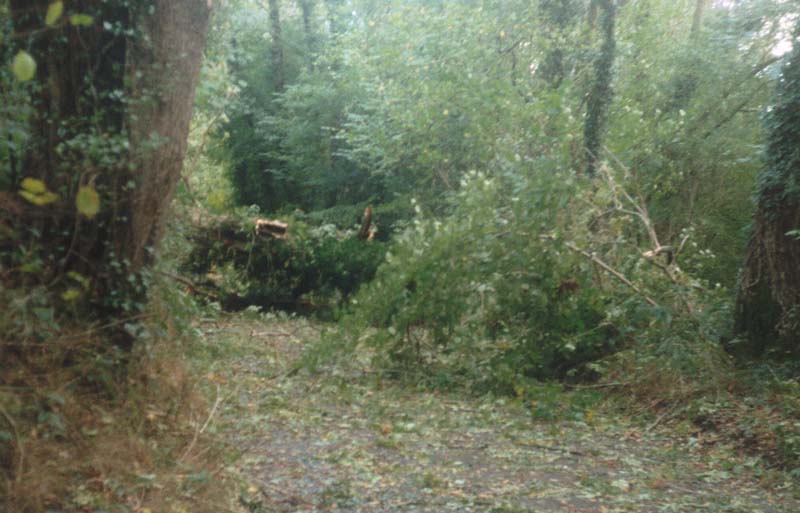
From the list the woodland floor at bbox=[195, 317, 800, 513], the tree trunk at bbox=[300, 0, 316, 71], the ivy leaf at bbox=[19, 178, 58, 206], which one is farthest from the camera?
the tree trunk at bbox=[300, 0, 316, 71]

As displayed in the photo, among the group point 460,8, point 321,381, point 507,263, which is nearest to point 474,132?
point 460,8

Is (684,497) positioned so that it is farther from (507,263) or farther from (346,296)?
(346,296)

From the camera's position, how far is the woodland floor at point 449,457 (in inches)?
211

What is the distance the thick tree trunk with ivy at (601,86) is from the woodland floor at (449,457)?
6.55 metres

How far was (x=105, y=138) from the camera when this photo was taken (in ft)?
17.2

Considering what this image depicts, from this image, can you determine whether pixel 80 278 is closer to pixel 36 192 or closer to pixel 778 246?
pixel 36 192

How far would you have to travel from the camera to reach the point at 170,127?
5719 mm

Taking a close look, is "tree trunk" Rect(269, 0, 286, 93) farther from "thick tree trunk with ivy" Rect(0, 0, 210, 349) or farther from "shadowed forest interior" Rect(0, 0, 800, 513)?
"thick tree trunk with ivy" Rect(0, 0, 210, 349)

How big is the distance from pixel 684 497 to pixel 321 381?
4.48 metres

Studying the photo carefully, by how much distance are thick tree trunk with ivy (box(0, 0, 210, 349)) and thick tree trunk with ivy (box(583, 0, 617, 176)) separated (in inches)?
368

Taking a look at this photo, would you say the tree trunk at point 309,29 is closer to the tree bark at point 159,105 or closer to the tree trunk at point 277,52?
the tree trunk at point 277,52

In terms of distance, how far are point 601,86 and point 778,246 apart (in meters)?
6.56

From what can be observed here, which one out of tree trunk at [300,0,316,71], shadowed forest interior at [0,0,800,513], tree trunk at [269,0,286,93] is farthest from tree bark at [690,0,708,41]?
tree trunk at [269,0,286,93]

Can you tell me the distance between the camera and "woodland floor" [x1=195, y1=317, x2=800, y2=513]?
5.36 metres
